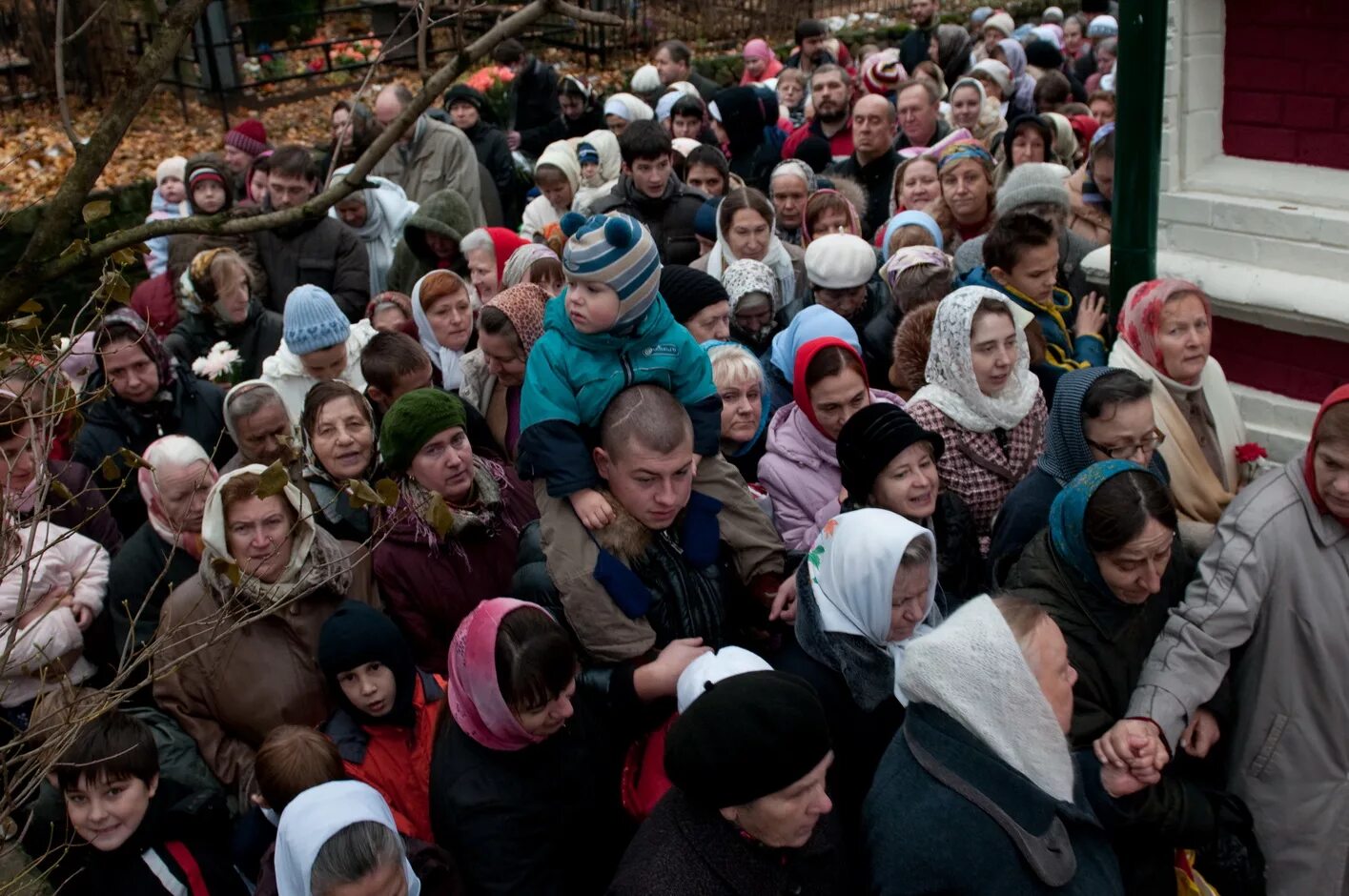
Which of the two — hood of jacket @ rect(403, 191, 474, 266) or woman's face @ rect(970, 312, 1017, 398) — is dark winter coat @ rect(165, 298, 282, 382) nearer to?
hood of jacket @ rect(403, 191, 474, 266)

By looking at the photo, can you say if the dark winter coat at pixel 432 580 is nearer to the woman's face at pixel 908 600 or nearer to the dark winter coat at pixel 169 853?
the dark winter coat at pixel 169 853

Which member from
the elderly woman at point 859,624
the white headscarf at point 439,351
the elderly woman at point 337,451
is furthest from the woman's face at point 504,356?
the elderly woman at point 859,624

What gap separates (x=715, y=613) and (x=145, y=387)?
113 inches

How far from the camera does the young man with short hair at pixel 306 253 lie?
6.94 meters

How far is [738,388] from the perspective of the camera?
14.0 ft

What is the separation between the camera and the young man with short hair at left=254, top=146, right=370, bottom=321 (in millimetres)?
6938

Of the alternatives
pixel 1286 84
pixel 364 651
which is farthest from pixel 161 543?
pixel 1286 84

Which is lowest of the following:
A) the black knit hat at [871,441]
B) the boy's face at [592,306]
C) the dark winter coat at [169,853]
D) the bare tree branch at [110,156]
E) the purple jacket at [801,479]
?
the dark winter coat at [169,853]

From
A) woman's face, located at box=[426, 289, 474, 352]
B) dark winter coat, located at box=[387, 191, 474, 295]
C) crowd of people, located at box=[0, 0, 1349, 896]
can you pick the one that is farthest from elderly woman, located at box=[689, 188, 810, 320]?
dark winter coat, located at box=[387, 191, 474, 295]

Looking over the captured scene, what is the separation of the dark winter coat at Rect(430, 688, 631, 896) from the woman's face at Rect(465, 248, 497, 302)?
3529 millimetres

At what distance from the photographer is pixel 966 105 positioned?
29.3ft

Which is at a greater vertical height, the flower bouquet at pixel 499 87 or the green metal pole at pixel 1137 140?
the green metal pole at pixel 1137 140

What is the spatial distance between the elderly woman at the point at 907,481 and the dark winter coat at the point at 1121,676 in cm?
33

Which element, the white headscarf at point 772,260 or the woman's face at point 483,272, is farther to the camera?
the woman's face at point 483,272
